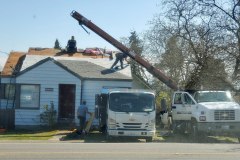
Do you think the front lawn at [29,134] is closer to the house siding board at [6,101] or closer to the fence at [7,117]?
the fence at [7,117]

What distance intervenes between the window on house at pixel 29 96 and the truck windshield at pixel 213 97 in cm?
1054

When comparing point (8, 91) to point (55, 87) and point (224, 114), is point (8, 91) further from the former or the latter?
point (224, 114)

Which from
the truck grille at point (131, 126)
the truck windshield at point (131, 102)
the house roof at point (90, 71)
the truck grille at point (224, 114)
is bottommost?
the truck grille at point (131, 126)

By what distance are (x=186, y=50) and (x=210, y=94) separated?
48.5 ft

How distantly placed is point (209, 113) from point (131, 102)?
3633mm

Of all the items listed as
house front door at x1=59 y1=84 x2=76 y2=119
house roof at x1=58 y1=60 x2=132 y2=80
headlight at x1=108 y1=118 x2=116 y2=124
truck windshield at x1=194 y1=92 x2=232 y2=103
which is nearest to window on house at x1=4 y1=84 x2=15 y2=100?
house front door at x1=59 y1=84 x2=76 y2=119

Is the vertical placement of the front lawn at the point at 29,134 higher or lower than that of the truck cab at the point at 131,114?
lower

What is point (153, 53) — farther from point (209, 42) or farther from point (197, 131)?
point (197, 131)

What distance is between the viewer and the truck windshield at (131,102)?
21.9 m

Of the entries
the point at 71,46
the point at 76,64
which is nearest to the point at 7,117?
the point at 76,64

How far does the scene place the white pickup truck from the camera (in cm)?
2219

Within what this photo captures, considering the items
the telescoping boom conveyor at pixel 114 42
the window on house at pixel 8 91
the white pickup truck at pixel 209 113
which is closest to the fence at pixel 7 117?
the window on house at pixel 8 91

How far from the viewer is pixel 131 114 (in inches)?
849

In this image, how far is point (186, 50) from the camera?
125 ft
